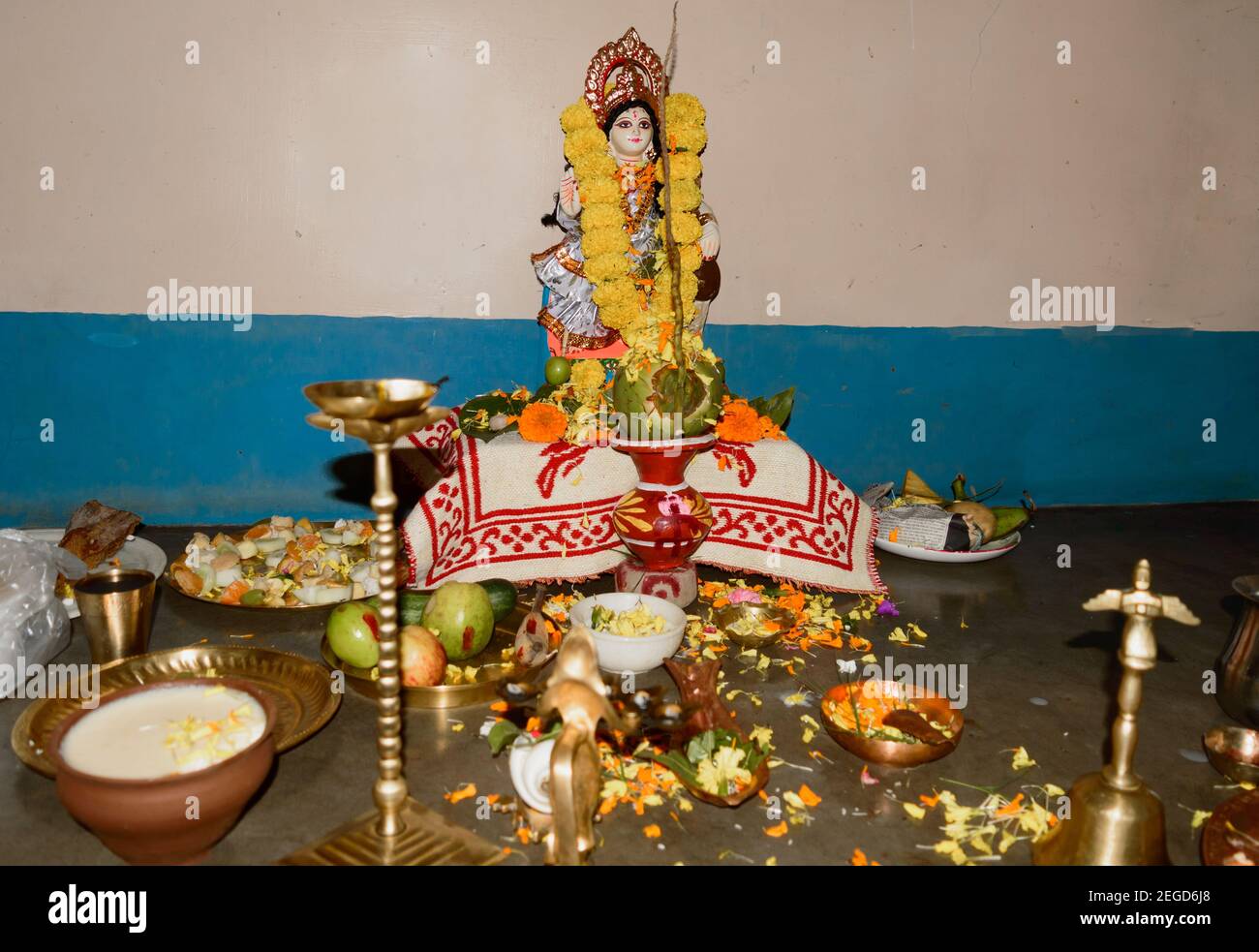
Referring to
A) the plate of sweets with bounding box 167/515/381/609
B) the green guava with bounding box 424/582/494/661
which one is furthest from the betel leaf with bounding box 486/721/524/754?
the plate of sweets with bounding box 167/515/381/609

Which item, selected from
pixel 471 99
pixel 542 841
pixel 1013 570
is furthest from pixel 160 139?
pixel 1013 570

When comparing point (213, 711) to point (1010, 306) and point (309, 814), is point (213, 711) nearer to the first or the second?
point (309, 814)

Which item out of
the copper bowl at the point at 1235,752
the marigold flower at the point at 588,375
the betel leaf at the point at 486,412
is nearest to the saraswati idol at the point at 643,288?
the marigold flower at the point at 588,375

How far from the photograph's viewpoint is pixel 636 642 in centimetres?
311

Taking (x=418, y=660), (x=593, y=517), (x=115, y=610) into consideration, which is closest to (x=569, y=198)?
(x=593, y=517)

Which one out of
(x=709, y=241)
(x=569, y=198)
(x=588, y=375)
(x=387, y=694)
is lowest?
(x=387, y=694)

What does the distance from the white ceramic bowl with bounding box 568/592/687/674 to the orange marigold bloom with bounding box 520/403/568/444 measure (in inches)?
44.3

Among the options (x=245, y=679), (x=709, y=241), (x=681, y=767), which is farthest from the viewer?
(x=709, y=241)

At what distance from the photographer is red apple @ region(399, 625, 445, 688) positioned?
2990 millimetres

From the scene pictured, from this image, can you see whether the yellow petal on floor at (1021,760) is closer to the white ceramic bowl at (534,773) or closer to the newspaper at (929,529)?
the white ceramic bowl at (534,773)

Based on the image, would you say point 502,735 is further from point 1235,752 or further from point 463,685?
point 1235,752

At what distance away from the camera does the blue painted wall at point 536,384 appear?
213 inches

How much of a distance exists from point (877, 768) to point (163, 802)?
196 cm

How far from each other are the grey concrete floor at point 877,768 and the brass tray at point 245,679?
23 centimetres
